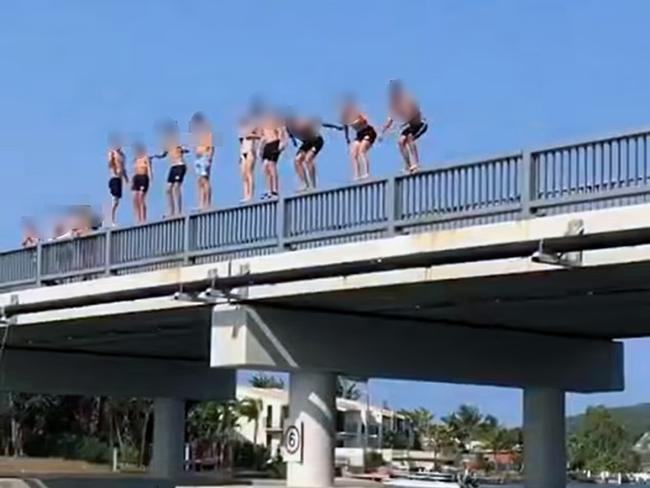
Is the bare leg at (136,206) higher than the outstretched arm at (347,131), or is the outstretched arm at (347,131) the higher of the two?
the outstretched arm at (347,131)

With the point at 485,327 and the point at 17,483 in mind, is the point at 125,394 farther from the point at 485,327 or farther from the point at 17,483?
the point at 485,327

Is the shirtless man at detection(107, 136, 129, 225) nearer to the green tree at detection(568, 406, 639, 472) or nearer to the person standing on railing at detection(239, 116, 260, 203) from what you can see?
the person standing on railing at detection(239, 116, 260, 203)

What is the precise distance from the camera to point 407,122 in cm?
2123

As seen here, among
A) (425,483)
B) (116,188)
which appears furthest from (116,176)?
(425,483)

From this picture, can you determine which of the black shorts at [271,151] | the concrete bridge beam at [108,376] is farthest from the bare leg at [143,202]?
the concrete bridge beam at [108,376]

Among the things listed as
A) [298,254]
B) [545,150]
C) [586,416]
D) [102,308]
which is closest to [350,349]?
[298,254]

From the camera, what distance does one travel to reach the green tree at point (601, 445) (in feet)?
456

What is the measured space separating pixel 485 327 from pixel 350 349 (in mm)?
3525

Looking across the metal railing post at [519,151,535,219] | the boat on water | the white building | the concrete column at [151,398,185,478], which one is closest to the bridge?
the metal railing post at [519,151,535,219]

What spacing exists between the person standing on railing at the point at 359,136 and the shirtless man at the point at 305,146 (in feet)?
2.45

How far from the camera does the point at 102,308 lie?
27062 mm

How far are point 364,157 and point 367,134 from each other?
0.36 meters

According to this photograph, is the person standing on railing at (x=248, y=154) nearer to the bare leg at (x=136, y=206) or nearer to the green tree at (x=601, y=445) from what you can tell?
the bare leg at (x=136, y=206)

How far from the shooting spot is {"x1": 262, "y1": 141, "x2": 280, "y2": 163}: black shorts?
23.2 m
